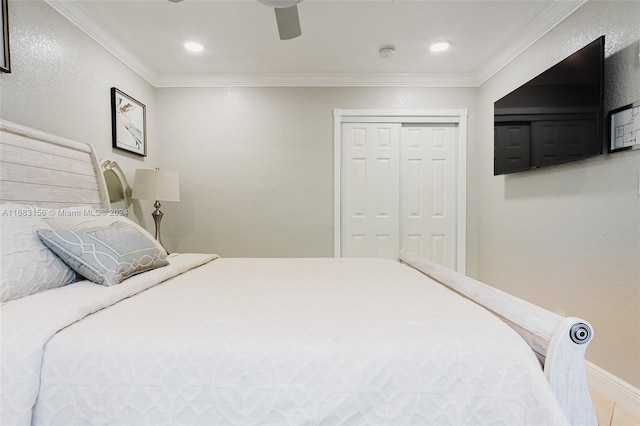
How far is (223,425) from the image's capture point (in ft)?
2.69

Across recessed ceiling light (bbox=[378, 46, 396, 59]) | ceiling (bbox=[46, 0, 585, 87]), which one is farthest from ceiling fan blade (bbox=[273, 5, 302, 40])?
recessed ceiling light (bbox=[378, 46, 396, 59])

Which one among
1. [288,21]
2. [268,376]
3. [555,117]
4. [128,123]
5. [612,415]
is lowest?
[612,415]

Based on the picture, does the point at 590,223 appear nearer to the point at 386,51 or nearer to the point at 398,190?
the point at 398,190

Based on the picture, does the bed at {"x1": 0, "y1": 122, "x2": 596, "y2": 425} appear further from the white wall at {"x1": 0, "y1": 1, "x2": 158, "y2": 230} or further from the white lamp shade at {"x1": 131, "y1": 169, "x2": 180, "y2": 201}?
the white lamp shade at {"x1": 131, "y1": 169, "x2": 180, "y2": 201}

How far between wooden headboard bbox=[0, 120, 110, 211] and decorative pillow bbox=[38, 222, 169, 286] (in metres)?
0.55

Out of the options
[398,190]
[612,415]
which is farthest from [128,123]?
[612,415]

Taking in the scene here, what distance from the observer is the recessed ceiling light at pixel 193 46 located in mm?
2629

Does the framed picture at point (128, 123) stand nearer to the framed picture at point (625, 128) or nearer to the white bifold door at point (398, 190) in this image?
the white bifold door at point (398, 190)

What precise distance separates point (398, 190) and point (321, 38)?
1.68 meters

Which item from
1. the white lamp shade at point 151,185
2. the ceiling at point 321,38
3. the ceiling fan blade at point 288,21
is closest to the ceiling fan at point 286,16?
the ceiling fan blade at point 288,21

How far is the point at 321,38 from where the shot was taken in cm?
254

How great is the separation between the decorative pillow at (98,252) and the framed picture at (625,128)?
261 cm

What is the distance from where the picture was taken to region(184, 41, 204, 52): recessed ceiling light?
263 cm

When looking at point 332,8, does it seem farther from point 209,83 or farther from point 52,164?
point 52,164
